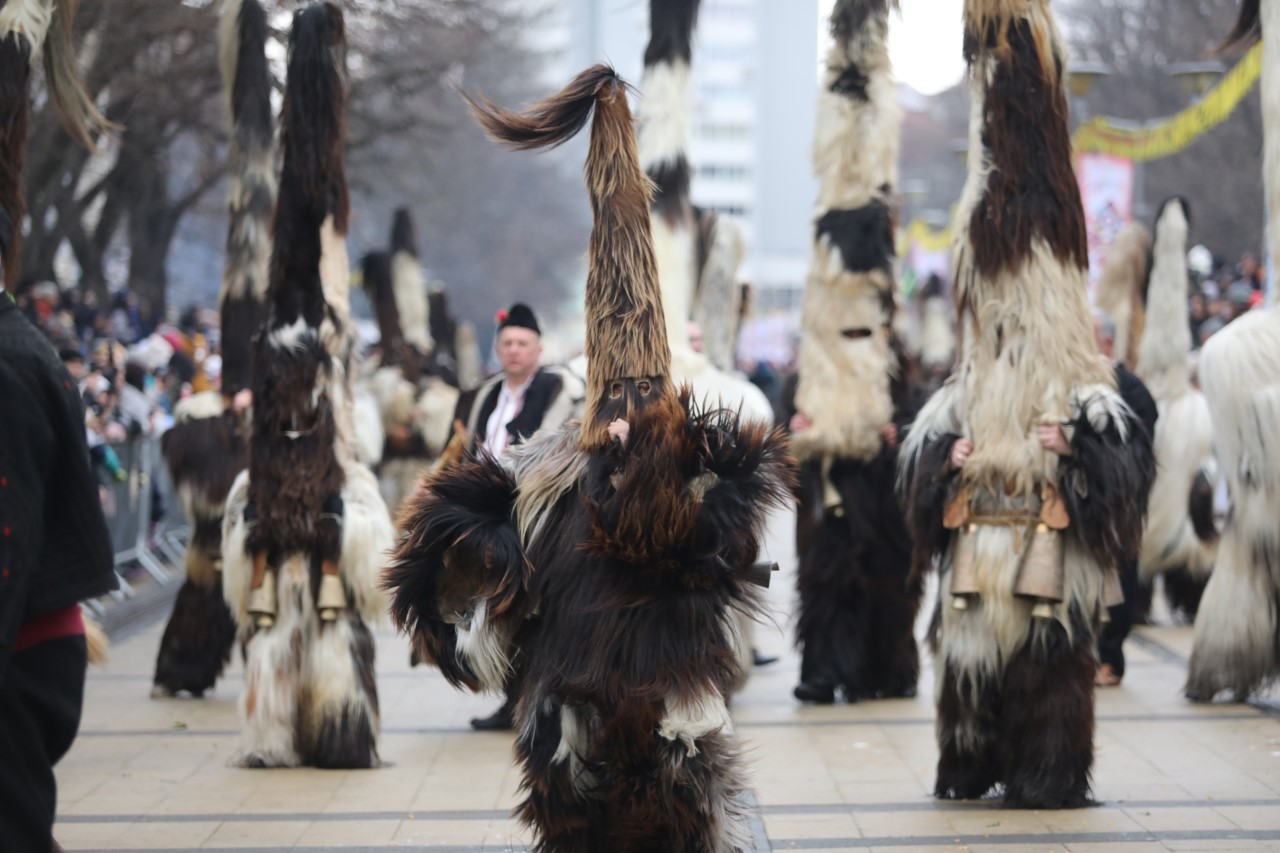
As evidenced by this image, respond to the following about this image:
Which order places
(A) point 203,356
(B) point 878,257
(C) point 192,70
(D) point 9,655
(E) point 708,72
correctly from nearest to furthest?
(D) point 9,655
(B) point 878,257
(C) point 192,70
(A) point 203,356
(E) point 708,72

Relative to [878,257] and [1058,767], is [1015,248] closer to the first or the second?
[1058,767]

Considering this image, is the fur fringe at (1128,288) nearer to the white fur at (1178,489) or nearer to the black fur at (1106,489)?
the white fur at (1178,489)

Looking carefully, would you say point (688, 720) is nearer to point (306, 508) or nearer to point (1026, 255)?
point (1026, 255)

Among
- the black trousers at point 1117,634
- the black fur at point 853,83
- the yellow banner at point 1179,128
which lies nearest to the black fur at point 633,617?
the black fur at point 853,83

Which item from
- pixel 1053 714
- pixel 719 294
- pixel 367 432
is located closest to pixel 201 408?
pixel 367 432

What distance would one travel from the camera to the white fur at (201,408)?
10.1 meters

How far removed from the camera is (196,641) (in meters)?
9.88

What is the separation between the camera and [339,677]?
7.87 meters

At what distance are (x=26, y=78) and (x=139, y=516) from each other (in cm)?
901

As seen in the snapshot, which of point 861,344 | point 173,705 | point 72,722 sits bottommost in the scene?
point 173,705

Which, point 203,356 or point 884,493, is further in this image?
point 203,356

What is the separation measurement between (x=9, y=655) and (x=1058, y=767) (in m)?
4.21

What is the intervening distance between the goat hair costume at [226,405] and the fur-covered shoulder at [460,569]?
15.6 ft

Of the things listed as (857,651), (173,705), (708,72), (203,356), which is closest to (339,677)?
(173,705)
